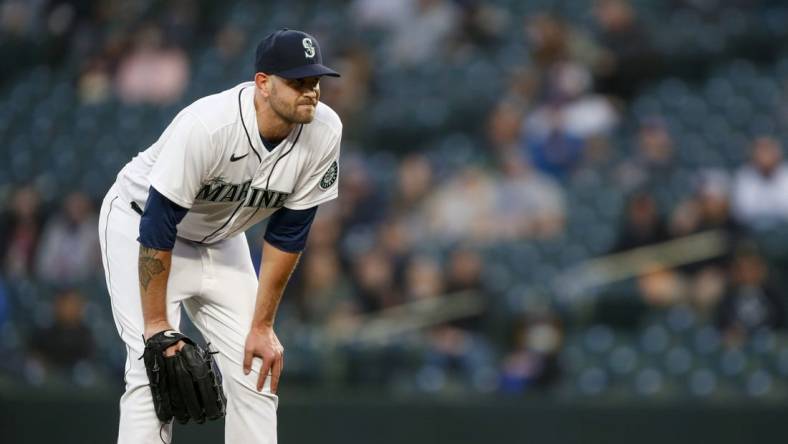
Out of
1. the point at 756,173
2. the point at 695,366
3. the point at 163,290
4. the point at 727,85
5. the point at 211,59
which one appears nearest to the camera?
the point at 163,290

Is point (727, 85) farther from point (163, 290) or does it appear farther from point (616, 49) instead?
point (163, 290)

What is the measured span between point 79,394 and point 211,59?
4819mm

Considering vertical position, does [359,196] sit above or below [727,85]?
below

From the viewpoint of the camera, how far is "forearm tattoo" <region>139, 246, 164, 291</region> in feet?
14.5

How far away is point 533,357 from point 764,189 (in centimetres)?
244

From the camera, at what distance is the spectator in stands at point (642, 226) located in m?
8.68

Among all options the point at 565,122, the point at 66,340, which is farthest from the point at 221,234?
the point at 565,122

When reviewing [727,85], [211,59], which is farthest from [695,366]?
[211,59]

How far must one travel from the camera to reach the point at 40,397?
786 centimetres

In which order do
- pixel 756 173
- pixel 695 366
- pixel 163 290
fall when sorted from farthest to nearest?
1. pixel 756 173
2. pixel 695 366
3. pixel 163 290

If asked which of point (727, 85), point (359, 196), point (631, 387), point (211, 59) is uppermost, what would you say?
point (211, 59)

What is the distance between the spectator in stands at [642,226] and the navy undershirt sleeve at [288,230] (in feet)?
14.4

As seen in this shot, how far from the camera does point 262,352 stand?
4672mm

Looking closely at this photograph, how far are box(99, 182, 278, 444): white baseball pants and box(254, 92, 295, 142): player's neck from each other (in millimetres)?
609
